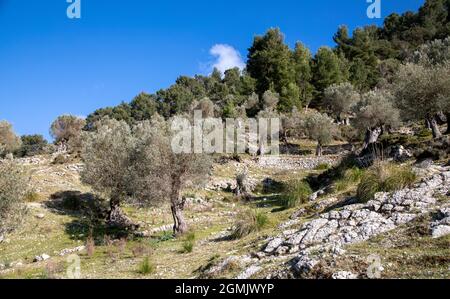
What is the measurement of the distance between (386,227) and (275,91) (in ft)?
270

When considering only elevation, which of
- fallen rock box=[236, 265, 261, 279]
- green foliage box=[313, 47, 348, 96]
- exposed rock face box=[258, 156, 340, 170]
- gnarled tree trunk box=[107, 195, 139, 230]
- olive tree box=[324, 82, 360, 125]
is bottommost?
gnarled tree trunk box=[107, 195, 139, 230]

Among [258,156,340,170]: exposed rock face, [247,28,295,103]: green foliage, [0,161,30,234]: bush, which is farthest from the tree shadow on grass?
[247,28,295,103]: green foliage

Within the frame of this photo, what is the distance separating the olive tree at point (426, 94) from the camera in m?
35.2

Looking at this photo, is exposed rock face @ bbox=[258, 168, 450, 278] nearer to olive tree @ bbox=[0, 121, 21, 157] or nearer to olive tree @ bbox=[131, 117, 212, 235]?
olive tree @ bbox=[131, 117, 212, 235]

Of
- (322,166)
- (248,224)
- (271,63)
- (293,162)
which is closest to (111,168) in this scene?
(248,224)

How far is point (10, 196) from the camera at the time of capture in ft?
73.8

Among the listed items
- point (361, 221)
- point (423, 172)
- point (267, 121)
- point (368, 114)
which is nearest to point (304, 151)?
point (267, 121)

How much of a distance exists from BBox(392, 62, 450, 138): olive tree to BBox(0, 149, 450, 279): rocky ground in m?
15.5

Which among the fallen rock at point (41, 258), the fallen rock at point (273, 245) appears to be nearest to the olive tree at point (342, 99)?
the fallen rock at point (41, 258)

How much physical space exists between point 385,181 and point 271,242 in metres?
6.64

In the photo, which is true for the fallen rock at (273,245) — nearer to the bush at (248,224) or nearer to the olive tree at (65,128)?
the bush at (248,224)

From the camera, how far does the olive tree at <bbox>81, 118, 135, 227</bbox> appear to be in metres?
34.3

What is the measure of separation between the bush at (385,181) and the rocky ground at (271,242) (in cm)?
79

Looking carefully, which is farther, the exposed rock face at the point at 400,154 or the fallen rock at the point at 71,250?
the exposed rock face at the point at 400,154
